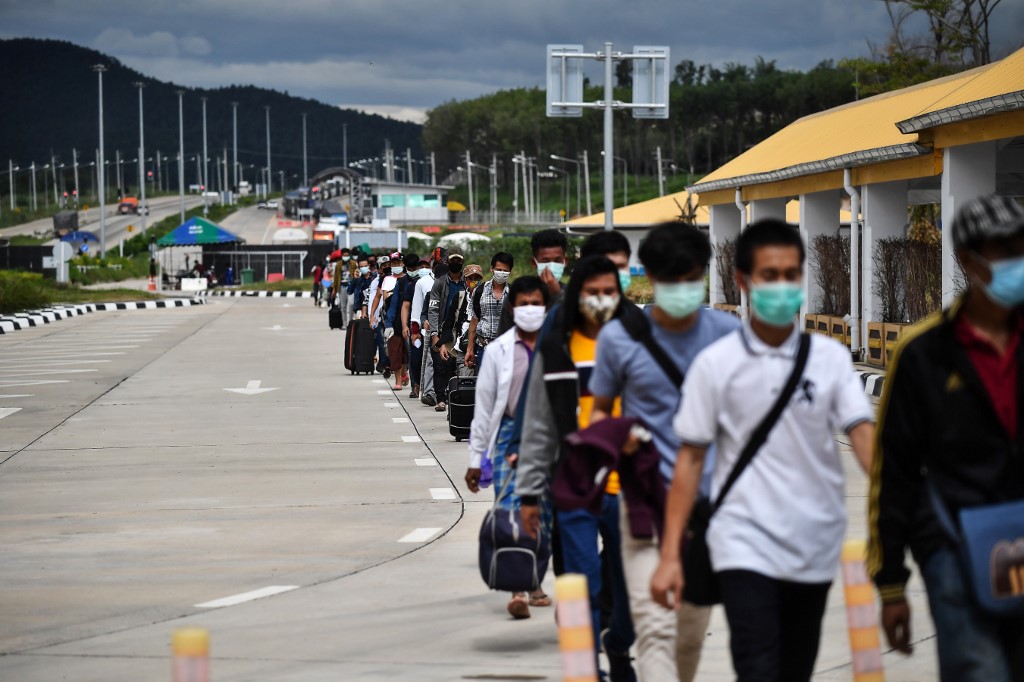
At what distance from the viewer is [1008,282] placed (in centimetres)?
394

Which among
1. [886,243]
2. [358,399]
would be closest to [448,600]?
[358,399]

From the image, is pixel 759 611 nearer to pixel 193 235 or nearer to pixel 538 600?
pixel 538 600

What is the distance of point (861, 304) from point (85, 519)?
53.1ft

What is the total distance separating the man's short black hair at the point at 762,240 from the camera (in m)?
4.62

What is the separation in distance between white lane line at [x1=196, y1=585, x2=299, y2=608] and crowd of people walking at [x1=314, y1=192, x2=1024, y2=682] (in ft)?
8.60

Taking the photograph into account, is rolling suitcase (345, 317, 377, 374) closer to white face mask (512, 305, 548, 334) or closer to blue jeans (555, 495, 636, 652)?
white face mask (512, 305, 548, 334)

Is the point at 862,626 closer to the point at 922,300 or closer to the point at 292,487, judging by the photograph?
the point at 292,487

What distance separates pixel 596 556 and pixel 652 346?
3.59ft

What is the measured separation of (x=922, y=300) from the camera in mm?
22406

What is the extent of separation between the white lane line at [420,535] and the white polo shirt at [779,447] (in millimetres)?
5718

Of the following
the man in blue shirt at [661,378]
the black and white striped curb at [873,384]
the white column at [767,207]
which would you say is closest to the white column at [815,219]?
the white column at [767,207]

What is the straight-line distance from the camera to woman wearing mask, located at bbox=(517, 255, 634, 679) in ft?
19.4

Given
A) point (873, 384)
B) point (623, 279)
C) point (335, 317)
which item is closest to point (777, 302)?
point (623, 279)

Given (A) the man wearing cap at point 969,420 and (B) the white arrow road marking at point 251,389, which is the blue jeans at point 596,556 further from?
(B) the white arrow road marking at point 251,389
